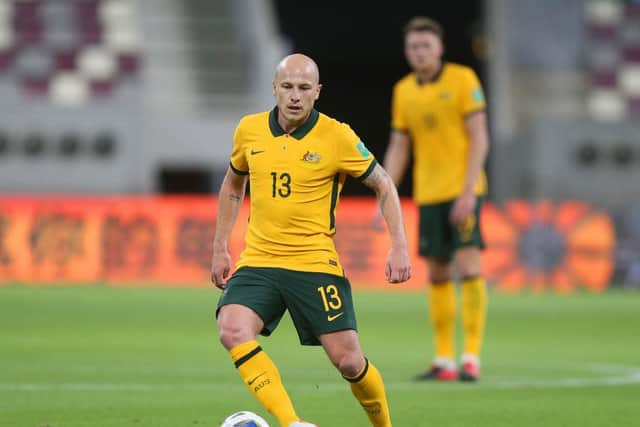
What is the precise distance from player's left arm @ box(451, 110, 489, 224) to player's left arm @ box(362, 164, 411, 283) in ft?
8.07

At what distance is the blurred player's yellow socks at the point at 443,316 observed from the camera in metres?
7.69

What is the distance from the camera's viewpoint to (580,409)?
625 cm

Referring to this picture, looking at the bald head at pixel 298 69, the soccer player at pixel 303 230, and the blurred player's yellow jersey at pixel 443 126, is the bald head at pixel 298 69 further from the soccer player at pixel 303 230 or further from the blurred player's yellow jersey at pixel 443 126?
the blurred player's yellow jersey at pixel 443 126

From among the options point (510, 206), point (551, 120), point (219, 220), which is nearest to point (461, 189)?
point (219, 220)

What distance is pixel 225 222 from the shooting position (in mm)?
5324

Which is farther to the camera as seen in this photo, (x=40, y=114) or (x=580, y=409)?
(x=40, y=114)

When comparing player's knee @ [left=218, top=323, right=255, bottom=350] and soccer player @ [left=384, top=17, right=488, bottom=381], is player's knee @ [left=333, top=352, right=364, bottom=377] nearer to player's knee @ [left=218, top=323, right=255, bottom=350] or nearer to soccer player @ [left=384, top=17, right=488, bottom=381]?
player's knee @ [left=218, top=323, right=255, bottom=350]

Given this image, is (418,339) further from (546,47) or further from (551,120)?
(546,47)

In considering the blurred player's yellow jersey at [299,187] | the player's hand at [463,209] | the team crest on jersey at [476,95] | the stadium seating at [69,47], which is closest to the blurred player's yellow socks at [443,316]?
the player's hand at [463,209]

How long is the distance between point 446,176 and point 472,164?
0.80 ft

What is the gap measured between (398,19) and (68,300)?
16.7 metres

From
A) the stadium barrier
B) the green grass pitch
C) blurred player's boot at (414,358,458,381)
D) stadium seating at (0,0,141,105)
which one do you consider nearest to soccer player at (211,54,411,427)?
the green grass pitch

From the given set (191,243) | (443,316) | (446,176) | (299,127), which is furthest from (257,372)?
(191,243)

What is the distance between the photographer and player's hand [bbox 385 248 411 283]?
4875mm
